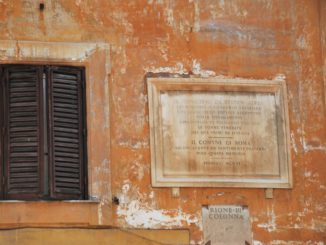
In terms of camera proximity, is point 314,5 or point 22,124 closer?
point 22,124

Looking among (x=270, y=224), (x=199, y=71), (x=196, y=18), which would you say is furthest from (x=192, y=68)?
(x=270, y=224)

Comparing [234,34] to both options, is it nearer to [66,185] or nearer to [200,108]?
[200,108]

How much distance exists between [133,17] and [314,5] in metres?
2.56

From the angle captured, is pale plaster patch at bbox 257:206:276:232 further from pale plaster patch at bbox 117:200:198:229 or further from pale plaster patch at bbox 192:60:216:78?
pale plaster patch at bbox 192:60:216:78

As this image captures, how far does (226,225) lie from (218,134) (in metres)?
1.22

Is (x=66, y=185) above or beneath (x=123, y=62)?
beneath

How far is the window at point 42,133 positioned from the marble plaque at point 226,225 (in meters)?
1.66

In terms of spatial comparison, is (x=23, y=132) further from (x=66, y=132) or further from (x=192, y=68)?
(x=192, y=68)

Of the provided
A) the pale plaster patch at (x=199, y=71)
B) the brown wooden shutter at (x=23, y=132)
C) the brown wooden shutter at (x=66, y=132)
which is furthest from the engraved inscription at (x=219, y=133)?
the brown wooden shutter at (x=23, y=132)

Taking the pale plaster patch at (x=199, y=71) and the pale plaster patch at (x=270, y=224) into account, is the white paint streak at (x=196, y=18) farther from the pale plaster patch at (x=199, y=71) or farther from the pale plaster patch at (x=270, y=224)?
the pale plaster patch at (x=270, y=224)

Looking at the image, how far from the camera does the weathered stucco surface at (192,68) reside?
20.2 meters

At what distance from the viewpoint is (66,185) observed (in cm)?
2006

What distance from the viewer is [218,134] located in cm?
2056

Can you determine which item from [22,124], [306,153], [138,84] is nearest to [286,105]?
[306,153]
